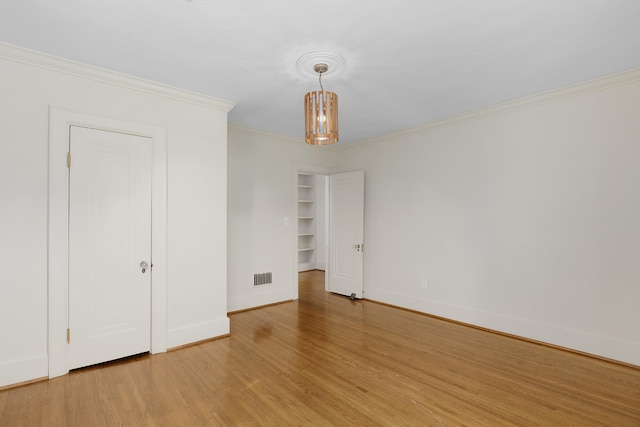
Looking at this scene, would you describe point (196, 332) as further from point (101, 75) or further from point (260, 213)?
point (101, 75)

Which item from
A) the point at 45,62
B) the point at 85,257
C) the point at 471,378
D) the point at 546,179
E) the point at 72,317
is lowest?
the point at 471,378

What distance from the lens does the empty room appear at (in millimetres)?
2271

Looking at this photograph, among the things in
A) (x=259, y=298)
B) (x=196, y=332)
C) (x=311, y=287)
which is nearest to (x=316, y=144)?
(x=196, y=332)

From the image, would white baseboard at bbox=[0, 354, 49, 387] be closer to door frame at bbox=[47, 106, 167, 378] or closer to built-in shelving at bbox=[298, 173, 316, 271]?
door frame at bbox=[47, 106, 167, 378]

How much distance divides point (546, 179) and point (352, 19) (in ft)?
9.36

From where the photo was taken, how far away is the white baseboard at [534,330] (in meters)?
3.05

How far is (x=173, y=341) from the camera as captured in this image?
11.0ft

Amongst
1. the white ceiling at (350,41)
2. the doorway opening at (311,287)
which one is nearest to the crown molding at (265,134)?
the white ceiling at (350,41)

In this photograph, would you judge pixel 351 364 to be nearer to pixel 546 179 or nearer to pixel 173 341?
pixel 173 341

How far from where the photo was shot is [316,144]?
2598 mm

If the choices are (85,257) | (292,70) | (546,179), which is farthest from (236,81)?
(546,179)

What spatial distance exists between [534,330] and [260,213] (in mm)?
3902

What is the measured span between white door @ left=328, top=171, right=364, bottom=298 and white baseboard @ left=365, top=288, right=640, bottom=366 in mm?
853

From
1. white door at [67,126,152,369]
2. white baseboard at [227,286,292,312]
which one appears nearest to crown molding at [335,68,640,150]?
white baseboard at [227,286,292,312]
